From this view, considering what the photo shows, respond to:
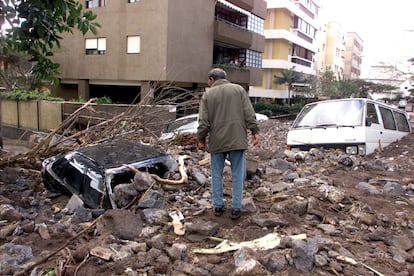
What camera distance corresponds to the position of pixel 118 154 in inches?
217

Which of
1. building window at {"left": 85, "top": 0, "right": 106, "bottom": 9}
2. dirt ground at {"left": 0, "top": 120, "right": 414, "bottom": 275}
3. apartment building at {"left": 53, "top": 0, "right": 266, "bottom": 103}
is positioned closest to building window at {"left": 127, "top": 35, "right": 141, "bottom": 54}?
apartment building at {"left": 53, "top": 0, "right": 266, "bottom": 103}

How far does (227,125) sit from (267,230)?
4.23 ft

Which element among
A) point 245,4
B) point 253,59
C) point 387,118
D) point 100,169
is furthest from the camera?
point 253,59

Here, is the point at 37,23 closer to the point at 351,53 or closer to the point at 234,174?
the point at 234,174

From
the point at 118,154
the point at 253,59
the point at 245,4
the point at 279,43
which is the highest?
the point at 245,4

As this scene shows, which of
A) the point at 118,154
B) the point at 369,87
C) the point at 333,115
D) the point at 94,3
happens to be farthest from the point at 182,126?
the point at 369,87

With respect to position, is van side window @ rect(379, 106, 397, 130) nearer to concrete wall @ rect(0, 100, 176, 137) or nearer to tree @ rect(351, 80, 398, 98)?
concrete wall @ rect(0, 100, 176, 137)

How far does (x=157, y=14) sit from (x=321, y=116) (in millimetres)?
13793

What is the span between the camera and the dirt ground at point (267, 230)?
11.0ft

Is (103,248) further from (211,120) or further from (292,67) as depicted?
(292,67)

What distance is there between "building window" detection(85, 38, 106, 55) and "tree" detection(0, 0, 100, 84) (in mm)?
16736

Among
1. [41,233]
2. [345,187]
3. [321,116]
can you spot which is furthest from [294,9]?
[41,233]

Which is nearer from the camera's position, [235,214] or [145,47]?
[235,214]

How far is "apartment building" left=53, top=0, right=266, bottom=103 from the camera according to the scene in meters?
20.4
